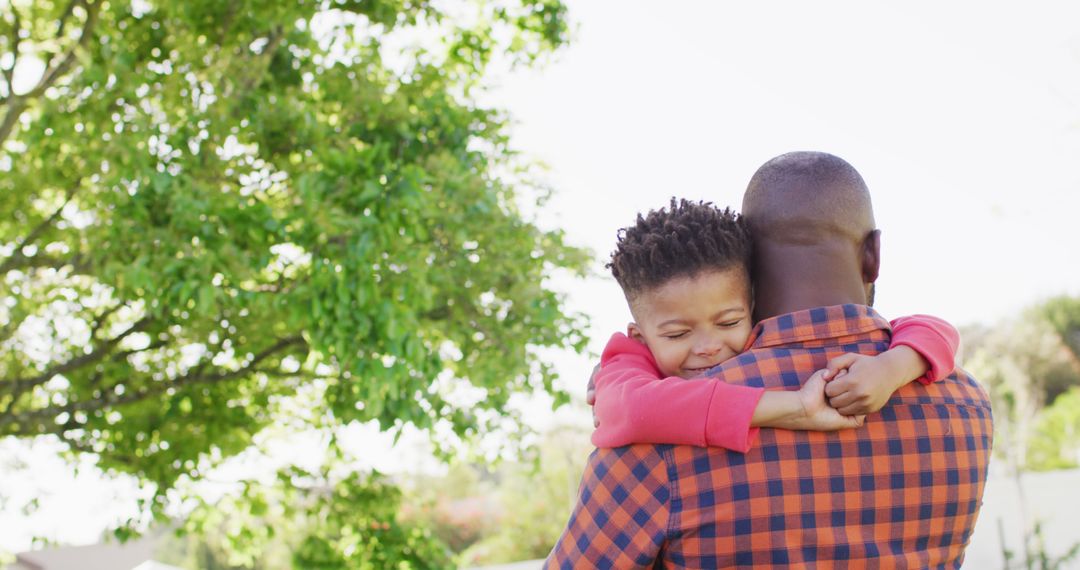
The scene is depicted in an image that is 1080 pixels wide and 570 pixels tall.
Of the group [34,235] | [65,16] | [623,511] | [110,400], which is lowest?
[623,511]

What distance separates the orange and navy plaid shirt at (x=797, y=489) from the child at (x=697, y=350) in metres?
0.03

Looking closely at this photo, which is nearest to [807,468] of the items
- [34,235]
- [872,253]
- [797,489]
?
[797,489]

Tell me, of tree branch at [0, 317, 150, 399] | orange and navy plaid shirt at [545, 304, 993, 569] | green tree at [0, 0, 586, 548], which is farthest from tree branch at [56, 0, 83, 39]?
orange and navy plaid shirt at [545, 304, 993, 569]

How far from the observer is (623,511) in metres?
1.40

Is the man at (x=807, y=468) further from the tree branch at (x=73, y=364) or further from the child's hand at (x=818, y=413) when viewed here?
the tree branch at (x=73, y=364)

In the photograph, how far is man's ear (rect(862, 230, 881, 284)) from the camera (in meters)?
1.59

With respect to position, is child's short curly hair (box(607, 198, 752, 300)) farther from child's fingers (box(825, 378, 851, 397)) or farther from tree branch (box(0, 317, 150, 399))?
tree branch (box(0, 317, 150, 399))

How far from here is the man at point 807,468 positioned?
138 centimetres

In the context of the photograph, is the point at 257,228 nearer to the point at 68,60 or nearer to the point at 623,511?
the point at 68,60

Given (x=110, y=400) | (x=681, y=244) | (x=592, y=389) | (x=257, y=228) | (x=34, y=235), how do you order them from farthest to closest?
(x=110, y=400) → (x=34, y=235) → (x=257, y=228) → (x=592, y=389) → (x=681, y=244)

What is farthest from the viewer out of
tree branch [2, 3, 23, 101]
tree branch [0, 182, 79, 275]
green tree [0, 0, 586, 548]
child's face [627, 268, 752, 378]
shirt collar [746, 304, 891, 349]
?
tree branch [2, 3, 23, 101]

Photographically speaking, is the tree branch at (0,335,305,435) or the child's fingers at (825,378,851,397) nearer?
the child's fingers at (825,378,851,397)

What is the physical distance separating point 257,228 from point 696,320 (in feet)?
10.1

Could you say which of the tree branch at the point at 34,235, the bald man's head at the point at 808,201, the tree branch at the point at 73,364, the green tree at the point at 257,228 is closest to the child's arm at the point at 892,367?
the bald man's head at the point at 808,201
